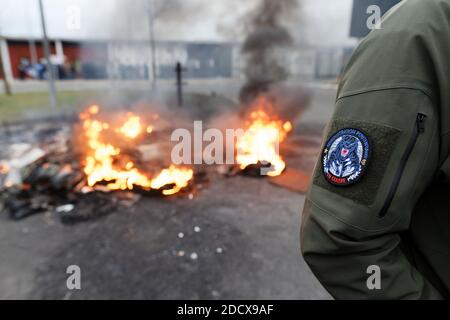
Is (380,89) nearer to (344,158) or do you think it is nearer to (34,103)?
(344,158)

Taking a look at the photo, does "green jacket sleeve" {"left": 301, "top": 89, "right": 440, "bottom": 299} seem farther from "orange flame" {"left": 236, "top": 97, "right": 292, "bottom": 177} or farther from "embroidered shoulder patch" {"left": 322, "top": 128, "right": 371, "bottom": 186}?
"orange flame" {"left": 236, "top": 97, "right": 292, "bottom": 177}

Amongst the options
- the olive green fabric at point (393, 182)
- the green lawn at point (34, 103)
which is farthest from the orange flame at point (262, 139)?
the green lawn at point (34, 103)

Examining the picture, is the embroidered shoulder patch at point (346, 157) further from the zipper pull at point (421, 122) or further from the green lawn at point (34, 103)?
the green lawn at point (34, 103)

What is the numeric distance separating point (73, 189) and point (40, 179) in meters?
0.61

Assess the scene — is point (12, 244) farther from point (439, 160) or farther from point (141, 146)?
point (439, 160)

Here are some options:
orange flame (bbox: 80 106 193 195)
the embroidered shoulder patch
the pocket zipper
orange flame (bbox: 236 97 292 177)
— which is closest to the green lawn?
orange flame (bbox: 80 106 193 195)

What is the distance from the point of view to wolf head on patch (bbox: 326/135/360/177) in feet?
2.74

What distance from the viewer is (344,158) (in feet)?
2.79

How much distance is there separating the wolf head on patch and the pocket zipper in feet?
0.33

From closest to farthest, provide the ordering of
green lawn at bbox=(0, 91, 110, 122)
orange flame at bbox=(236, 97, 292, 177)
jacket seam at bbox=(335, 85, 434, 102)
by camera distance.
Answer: jacket seam at bbox=(335, 85, 434, 102) → orange flame at bbox=(236, 97, 292, 177) → green lawn at bbox=(0, 91, 110, 122)

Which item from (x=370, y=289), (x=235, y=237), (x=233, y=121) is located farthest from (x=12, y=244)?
(x=233, y=121)

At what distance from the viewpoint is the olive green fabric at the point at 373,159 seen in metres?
0.79

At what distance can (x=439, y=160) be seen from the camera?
0.81 meters
